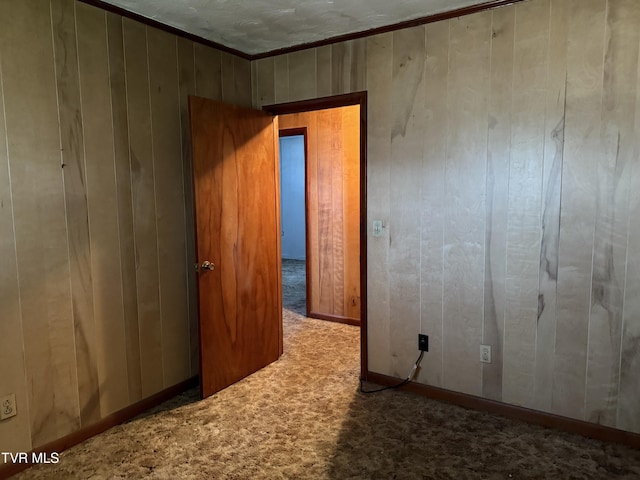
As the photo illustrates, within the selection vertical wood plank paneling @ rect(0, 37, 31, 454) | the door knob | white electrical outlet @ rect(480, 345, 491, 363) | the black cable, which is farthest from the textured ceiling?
the black cable

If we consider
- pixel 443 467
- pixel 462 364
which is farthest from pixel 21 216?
pixel 462 364

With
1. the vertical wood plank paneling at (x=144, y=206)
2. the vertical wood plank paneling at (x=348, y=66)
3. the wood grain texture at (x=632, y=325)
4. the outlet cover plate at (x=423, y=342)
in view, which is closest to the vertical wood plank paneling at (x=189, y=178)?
the vertical wood plank paneling at (x=144, y=206)

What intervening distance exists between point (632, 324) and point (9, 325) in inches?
123

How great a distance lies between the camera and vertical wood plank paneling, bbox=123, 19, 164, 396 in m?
2.63

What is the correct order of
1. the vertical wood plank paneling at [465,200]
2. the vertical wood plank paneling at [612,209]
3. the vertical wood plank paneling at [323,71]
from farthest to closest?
the vertical wood plank paneling at [323,71] → the vertical wood plank paneling at [465,200] → the vertical wood plank paneling at [612,209]

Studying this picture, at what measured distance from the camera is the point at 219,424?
8.61ft

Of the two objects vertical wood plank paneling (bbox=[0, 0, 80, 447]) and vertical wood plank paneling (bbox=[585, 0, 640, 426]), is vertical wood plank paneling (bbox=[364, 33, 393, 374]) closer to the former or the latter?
vertical wood plank paneling (bbox=[585, 0, 640, 426])

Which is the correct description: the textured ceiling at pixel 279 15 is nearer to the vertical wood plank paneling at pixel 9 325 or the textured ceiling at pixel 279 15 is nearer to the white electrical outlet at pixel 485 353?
the vertical wood plank paneling at pixel 9 325

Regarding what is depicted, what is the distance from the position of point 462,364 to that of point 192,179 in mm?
2086

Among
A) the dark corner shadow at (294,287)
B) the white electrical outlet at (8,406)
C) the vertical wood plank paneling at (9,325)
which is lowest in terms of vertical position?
the dark corner shadow at (294,287)

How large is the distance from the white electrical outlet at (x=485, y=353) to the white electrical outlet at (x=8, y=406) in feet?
8.42

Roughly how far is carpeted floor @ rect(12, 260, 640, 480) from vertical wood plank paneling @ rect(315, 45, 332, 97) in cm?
211

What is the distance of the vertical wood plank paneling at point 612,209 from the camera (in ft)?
7.22

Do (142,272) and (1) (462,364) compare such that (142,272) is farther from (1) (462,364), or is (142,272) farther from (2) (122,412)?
(1) (462,364)
